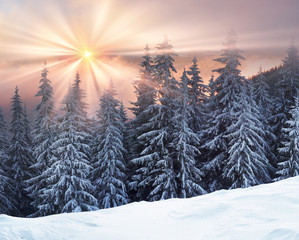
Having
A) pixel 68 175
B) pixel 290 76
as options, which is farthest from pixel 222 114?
pixel 68 175

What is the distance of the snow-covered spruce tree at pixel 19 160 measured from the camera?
30094 millimetres

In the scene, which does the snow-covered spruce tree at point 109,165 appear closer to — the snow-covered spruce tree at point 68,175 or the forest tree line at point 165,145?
the forest tree line at point 165,145

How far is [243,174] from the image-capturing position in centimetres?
1755

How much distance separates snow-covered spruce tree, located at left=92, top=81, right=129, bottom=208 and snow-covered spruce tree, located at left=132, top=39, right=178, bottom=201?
2.54 m

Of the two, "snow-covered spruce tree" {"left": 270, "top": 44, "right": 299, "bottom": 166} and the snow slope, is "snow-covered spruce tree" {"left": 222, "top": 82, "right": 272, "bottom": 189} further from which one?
the snow slope

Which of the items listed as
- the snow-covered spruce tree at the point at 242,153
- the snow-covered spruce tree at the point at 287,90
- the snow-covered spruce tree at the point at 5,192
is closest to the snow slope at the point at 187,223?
the snow-covered spruce tree at the point at 242,153

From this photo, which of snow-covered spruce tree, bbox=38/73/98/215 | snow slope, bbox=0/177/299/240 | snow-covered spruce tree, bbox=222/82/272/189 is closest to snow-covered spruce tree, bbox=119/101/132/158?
snow-covered spruce tree, bbox=38/73/98/215

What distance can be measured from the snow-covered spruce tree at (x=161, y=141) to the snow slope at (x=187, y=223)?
467 inches

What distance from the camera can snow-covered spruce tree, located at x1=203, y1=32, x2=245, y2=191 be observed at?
1931cm

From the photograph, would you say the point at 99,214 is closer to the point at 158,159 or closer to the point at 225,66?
the point at 158,159

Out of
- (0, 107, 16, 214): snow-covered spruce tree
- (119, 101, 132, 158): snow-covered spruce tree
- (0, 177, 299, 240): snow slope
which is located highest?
(119, 101, 132, 158): snow-covered spruce tree

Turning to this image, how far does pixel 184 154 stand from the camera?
18672 millimetres

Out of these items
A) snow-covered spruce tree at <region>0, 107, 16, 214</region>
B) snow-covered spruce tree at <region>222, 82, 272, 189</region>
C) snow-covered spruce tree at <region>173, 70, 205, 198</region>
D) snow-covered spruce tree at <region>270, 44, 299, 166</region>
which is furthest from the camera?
snow-covered spruce tree at <region>0, 107, 16, 214</region>

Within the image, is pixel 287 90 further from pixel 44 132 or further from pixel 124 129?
pixel 44 132
